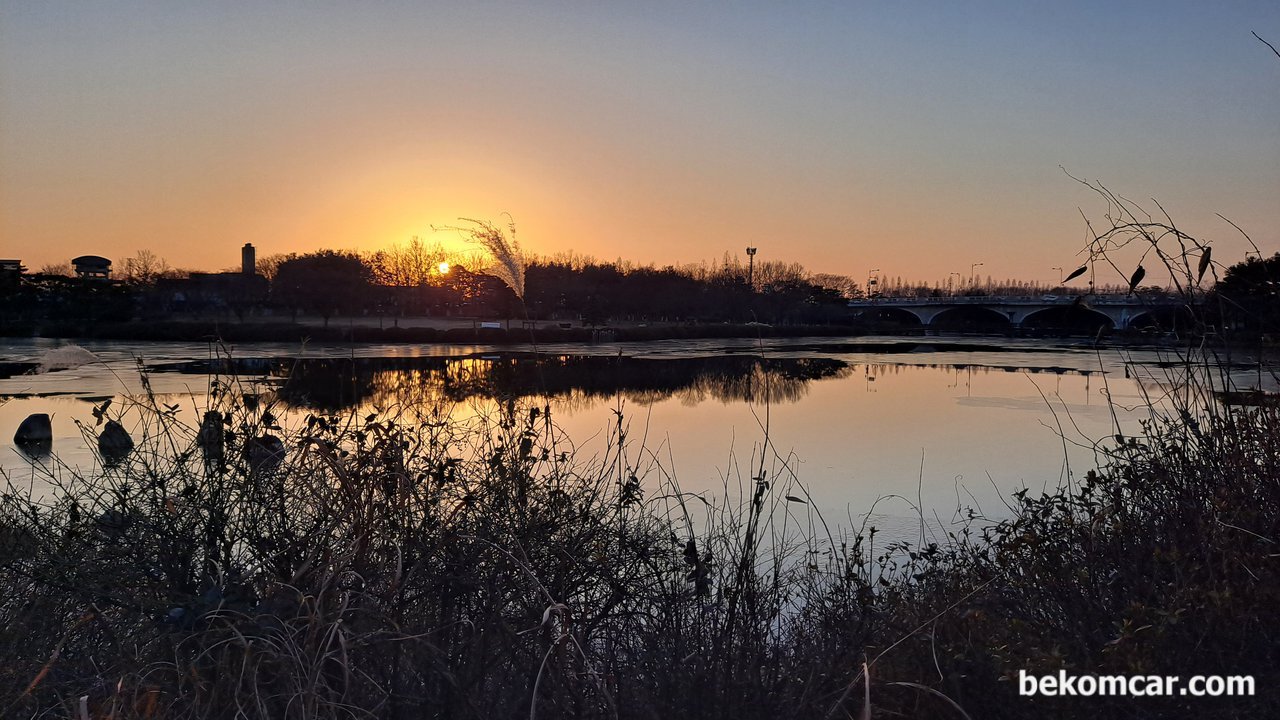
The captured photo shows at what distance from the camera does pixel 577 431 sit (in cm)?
1518

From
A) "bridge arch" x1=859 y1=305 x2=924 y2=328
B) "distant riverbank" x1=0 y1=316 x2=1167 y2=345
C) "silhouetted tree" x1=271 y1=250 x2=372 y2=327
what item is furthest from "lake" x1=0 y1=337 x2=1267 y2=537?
"bridge arch" x1=859 y1=305 x2=924 y2=328

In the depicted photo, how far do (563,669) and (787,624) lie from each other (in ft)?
9.41

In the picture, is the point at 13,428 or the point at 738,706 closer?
the point at 738,706

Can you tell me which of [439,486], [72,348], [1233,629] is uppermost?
[72,348]

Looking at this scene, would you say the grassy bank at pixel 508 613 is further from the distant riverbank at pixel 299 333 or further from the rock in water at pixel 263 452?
the distant riverbank at pixel 299 333

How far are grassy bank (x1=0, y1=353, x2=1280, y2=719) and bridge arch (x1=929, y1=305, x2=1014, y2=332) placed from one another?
101 meters

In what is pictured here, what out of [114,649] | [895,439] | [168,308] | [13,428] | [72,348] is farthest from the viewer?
[168,308]

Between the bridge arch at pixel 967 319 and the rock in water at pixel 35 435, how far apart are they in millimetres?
97365

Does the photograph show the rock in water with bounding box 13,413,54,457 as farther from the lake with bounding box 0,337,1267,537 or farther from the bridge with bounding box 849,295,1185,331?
the bridge with bounding box 849,295,1185,331

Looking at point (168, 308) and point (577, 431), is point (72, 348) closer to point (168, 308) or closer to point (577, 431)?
point (577, 431)

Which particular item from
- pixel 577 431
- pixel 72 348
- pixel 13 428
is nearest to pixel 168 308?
pixel 13 428

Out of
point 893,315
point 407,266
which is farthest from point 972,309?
point 407,266

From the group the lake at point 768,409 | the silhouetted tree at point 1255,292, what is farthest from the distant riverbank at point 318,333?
the silhouetted tree at point 1255,292

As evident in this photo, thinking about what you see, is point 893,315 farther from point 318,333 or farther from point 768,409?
point 768,409
